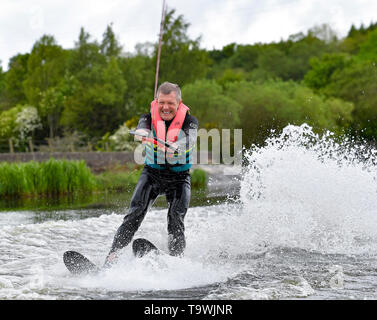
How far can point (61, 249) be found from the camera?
7.47 meters

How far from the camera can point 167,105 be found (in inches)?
242

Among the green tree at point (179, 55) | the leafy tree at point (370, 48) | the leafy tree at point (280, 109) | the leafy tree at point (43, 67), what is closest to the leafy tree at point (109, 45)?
the leafy tree at point (43, 67)

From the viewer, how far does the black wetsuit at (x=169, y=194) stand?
245 inches

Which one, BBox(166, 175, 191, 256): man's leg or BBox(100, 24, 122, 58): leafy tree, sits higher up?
BBox(100, 24, 122, 58): leafy tree

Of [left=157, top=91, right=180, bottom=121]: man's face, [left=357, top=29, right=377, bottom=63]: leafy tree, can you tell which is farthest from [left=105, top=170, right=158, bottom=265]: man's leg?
[left=357, top=29, right=377, bottom=63]: leafy tree

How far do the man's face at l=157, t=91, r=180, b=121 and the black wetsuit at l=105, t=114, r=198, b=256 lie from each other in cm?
11

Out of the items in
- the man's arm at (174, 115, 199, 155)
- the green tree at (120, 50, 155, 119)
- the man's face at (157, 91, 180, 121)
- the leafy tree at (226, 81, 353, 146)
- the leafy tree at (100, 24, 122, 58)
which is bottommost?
the man's arm at (174, 115, 199, 155)

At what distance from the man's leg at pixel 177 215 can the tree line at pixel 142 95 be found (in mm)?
32687

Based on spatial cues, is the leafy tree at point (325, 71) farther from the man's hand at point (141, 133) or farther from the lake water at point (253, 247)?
the man's hand at point (141, 133)

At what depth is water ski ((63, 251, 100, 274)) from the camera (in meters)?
5.68

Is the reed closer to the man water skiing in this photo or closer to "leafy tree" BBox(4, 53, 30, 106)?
the man water skiing
